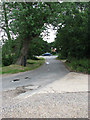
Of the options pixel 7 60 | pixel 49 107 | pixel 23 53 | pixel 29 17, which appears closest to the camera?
pixel 49 107

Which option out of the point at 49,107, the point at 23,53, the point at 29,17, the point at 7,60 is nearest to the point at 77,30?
the point at 29,17

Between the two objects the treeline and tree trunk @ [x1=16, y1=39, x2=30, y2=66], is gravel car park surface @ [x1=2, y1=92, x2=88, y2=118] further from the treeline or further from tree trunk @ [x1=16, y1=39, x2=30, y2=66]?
tree trunk @ [x1=16, y1=39, x2=30, y2=66]

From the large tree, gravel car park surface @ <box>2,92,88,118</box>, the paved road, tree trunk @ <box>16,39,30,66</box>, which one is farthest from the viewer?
tree trunk @ <box>16,39,30,66</box>

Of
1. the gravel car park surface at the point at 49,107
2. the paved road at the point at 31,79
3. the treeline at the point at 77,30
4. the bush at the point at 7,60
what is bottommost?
Answer: the paved road at the point at 31,79

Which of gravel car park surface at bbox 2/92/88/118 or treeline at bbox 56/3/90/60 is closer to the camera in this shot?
gravel car park surface at bbox 2/92/88/118

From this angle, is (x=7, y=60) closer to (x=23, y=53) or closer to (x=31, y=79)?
(x=23, y=53)

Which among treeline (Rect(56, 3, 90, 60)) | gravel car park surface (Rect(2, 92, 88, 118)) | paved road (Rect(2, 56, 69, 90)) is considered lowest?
paved road (Rect(2, 56, 69, 90))

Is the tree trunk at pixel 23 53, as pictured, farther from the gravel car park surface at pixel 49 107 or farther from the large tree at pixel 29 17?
the gravel car park surface at pixel 49 107

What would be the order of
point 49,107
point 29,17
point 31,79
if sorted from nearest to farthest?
point 49,107 < point 31,79 < point 29,17

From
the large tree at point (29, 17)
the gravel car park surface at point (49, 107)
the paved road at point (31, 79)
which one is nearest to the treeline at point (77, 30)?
the large tree at point (29, 17)

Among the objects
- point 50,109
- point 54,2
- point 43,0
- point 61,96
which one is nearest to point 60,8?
point 54,2

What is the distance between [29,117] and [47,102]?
0.89 m

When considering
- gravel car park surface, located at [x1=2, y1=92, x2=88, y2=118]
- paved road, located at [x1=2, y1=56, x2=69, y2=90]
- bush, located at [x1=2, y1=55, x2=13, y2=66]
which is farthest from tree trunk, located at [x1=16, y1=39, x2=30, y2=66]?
gravel car park surface, located at [x1=2, y1=92, x2=88, y2=118]

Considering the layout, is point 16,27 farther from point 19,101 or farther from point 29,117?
point 29,117
